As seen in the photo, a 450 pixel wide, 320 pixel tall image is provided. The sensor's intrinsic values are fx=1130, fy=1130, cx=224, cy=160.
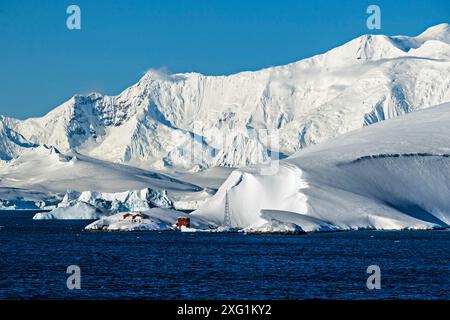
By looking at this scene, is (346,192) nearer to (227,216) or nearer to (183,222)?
(227,216)

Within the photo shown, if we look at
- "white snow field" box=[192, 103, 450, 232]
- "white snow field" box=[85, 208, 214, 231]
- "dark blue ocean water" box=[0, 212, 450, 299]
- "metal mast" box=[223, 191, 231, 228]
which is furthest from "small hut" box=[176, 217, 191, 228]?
"dark blue ocean water" box=[0, 212, 450, 299]

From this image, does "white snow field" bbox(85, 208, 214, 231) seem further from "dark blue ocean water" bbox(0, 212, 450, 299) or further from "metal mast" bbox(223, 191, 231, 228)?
"dark blue ocean water" bbox(0, 212, 450, 299)

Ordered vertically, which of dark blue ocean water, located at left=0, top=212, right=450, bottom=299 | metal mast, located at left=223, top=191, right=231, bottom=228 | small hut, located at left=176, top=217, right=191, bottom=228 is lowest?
dark blue ocean water, located at left=0, top=212, right=450, bottom=299

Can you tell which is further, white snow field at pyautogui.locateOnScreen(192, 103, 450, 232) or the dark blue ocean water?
white snow field at pyautogui.locateOnScreen(192, 103, 450, 232)

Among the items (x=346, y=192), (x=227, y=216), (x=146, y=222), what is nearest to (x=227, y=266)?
(x=146, y=222)

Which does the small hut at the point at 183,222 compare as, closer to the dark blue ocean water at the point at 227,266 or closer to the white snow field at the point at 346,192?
the white snow field at the point at 346,192
